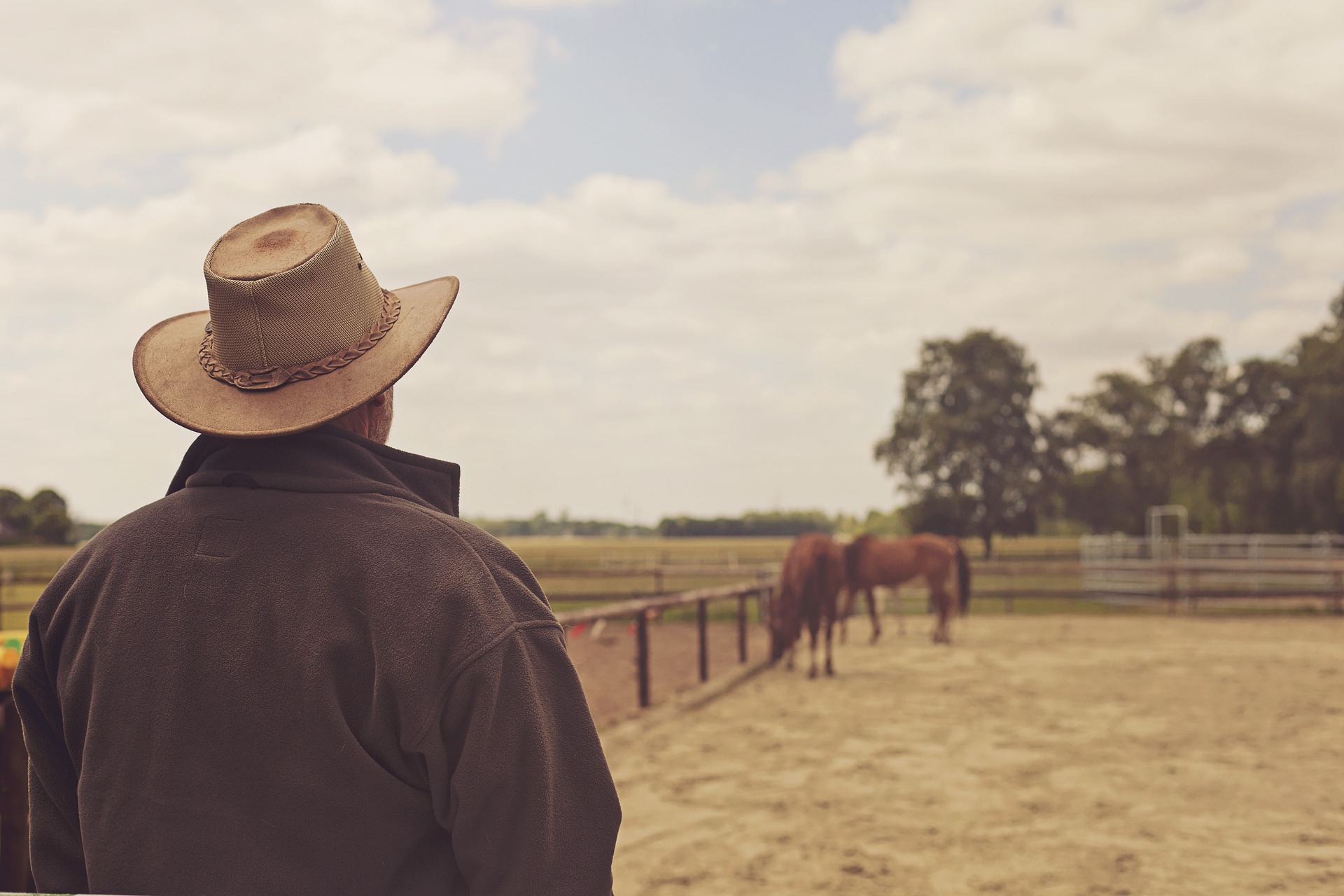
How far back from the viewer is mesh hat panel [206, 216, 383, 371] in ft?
4.26

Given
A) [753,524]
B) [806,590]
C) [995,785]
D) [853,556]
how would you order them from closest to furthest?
[995,785], [806,590], [853,556], [753,524]

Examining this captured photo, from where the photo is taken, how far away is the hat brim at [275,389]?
4.14 ft

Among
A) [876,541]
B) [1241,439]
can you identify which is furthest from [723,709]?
[1241,439]

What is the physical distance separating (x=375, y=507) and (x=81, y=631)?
0.40 meters

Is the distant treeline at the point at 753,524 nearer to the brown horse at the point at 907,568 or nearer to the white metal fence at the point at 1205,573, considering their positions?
the white metal fence at the point at 1205,573

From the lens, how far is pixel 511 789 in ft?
3.68

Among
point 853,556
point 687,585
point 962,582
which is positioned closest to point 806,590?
point 853,556

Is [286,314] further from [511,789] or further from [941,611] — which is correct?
[941,611]

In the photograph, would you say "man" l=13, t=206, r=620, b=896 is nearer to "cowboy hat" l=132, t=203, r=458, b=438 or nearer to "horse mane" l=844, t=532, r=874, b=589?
"cowboy hat" l=132, t=203, r=458, b=438

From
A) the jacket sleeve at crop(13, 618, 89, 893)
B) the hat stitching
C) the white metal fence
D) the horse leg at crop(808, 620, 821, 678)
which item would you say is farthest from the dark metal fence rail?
the white metal fence

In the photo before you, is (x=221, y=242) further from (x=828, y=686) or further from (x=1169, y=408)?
(x=1169, y=408)

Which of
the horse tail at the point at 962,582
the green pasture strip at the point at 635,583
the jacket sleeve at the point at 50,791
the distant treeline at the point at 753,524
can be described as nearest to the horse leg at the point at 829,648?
the horse tail at the point at 962,582

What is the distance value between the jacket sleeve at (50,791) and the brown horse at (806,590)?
31.2 feet

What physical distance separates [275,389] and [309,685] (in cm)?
36
